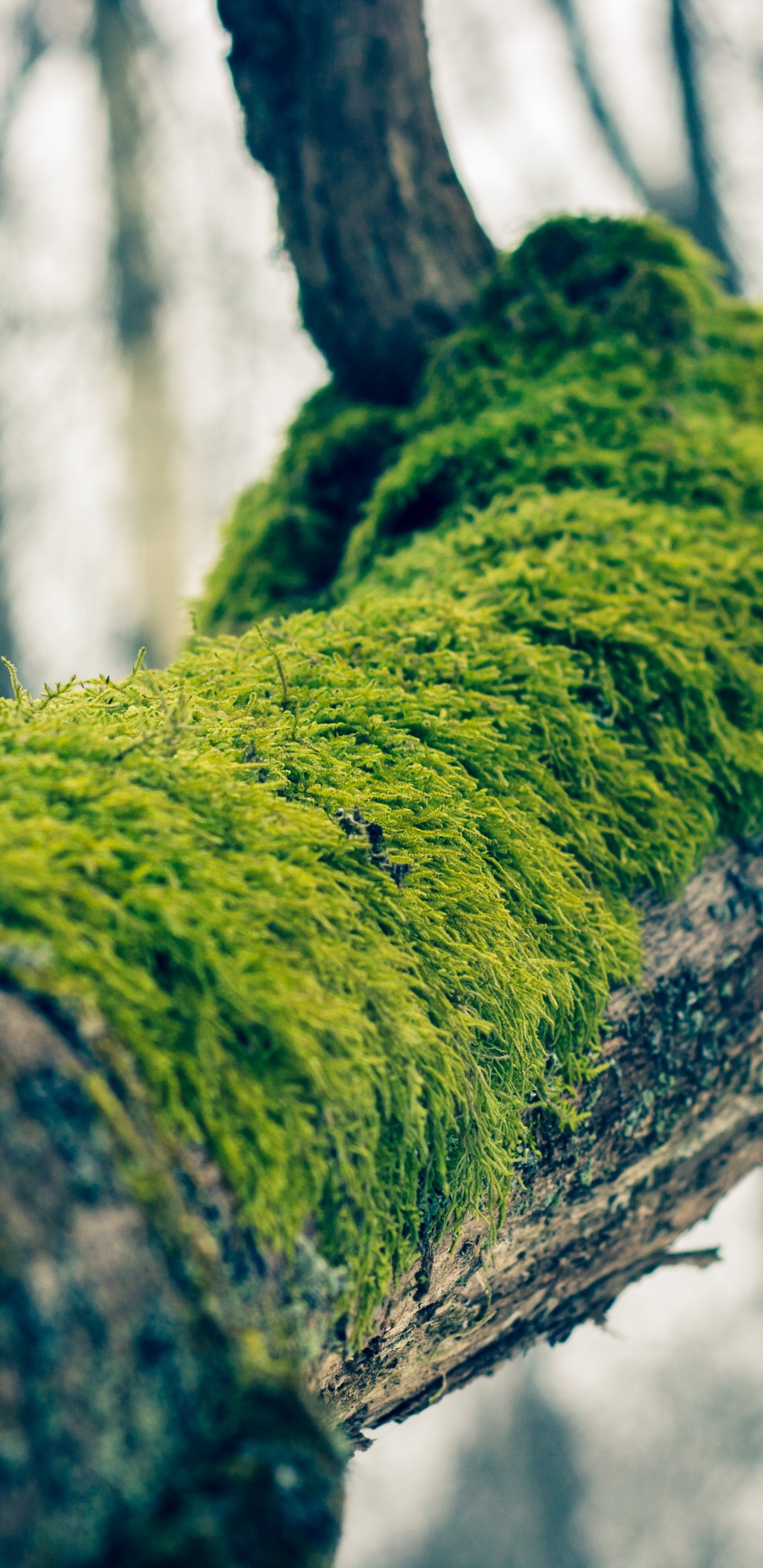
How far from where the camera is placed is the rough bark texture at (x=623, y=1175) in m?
1.30

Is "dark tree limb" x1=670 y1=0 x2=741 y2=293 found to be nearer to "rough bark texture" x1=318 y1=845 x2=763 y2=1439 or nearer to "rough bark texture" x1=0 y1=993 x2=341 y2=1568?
"rough bark texture" x1=318 y1=845 x2=763 y2=1439

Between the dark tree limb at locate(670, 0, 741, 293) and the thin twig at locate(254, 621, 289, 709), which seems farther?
the dark tree limb at locate(670, 0, 741, 293)

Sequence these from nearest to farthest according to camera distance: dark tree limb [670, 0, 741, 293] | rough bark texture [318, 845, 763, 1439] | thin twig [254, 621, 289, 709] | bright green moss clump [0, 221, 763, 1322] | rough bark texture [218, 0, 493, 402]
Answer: bright green moss clump [0, 221, 763, 1322] < rough bark texture [318, 845, 763, 1439] < thin twig [254, 621, 289, 709] < rough bark texture [218, 0, 493, 402] < dark tree limb [670, 0, 741, 293]

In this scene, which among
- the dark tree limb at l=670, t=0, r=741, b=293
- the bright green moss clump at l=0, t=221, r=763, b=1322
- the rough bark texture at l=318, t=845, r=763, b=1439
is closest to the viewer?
the bright green moss clump at l=0, t=221, r=763, b=1322

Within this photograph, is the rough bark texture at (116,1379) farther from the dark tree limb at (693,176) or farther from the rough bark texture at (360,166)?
the dark tree limb at (693,176)

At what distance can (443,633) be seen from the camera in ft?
6.21

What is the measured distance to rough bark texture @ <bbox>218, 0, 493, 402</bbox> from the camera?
10.0 feet

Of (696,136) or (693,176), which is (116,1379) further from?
(696,136)

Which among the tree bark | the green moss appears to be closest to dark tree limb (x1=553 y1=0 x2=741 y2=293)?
the green moss

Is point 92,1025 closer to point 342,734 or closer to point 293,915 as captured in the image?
point 293,915

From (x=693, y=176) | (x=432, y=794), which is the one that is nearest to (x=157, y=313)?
(x=693, y=176)

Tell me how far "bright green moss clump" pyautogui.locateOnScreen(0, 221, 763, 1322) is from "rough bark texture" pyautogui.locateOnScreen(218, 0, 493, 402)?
48 cm

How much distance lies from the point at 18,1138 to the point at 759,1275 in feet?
41.9

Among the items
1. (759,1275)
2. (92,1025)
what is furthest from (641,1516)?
(92,1025)
